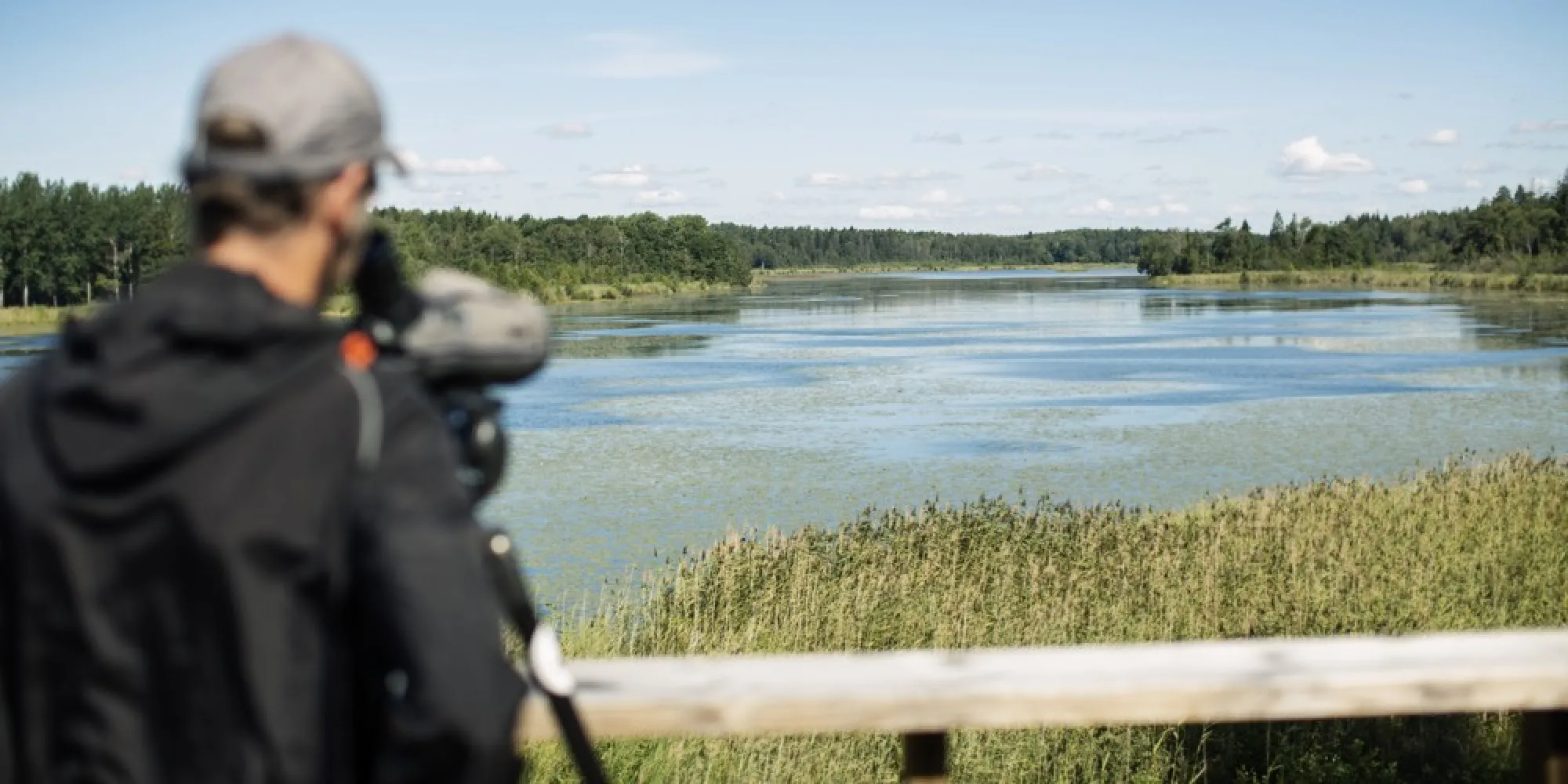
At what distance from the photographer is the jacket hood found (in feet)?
4.28

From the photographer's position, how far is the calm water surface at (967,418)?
1741 cm

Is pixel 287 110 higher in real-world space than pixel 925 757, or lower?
higher

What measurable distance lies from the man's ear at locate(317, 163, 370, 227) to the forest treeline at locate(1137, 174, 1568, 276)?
93.8m

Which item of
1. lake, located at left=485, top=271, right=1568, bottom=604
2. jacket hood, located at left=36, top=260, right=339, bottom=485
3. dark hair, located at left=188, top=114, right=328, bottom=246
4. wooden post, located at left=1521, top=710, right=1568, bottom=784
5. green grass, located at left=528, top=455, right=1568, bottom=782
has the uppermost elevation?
dark hair, located at left=188, top=114, right=328, bottom=246

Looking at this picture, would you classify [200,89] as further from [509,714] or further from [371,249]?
[509,714]

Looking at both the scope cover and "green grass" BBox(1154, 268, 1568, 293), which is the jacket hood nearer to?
the scope cover

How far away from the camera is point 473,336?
1513 mm

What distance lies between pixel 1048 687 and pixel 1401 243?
172 metres

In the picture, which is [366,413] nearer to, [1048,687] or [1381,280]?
[1048,687]

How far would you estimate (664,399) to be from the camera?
1184 inches

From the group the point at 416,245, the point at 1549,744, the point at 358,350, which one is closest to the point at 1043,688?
the point at 1549,744

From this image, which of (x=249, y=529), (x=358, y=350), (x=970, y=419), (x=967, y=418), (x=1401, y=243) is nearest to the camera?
(x=249, y=529)

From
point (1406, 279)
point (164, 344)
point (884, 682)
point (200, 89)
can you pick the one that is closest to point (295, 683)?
point (164, 344)

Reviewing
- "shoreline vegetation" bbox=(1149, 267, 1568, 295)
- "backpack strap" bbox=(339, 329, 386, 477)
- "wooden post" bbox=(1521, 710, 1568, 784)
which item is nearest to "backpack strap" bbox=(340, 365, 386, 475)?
"backpack strap" bbox=(339, 329, 386, 477)
